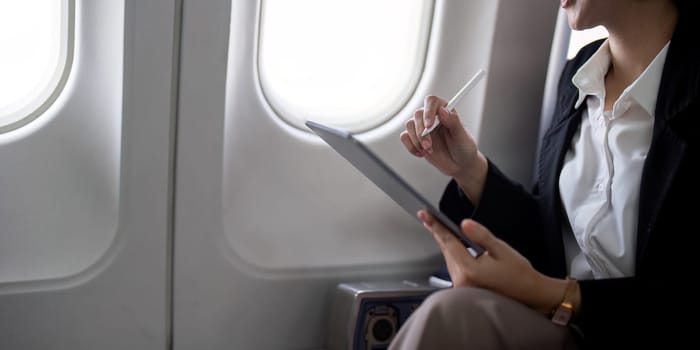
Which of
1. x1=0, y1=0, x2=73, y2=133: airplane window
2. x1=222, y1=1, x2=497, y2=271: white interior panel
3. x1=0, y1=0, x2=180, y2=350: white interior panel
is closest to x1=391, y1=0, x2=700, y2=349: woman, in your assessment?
x1=222, y1=1, x2=497, y2=271: white interior panel

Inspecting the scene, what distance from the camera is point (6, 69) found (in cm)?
139

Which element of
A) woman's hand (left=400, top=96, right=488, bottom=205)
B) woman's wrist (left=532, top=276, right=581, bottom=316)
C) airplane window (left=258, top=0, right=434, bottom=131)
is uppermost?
airplane window (left=258, top=0, right=434, bottom=131)

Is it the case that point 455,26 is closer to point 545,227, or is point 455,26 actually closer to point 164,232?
point 545,227

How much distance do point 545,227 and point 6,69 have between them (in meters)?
1.01

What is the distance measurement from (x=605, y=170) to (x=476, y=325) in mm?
406

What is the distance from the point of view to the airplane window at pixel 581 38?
156 centimetres

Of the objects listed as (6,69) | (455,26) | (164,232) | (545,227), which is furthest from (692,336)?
(6,69)

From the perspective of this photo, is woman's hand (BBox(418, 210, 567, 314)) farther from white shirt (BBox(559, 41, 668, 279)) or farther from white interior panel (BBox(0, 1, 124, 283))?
white interior panel (BBox(0, 1, 124, 283))

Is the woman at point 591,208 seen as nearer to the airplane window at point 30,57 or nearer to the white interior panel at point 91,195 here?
the white interior panel at point 91,195

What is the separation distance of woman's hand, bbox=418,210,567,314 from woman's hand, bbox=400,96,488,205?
24cm

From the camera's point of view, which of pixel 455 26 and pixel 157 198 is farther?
pixel 455 26

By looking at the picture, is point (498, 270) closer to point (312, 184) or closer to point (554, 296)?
point (554, 296)

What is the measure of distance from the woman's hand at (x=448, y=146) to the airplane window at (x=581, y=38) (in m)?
0.38

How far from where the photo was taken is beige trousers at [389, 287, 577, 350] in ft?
3.30
